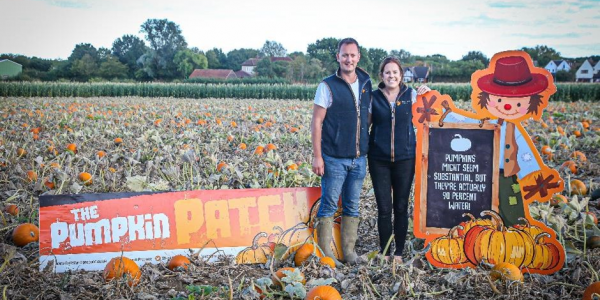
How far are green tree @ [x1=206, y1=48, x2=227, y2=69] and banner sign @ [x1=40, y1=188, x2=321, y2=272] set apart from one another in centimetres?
7852

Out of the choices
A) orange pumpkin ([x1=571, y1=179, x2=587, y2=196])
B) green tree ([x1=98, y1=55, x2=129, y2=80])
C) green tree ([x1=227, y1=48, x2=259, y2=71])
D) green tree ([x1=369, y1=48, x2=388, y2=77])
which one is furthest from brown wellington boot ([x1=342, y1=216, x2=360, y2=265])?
green tree ([x1=227, y1=48, x2=259, y2=71])

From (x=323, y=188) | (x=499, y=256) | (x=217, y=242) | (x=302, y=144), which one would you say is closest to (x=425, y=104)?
(x=323, y=188)

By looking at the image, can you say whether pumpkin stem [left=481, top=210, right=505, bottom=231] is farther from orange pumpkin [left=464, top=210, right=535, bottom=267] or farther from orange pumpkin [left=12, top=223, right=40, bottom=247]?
orange pumpkin [left=12, top=223, right=40, bottom=247]

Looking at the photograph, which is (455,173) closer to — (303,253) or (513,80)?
(513,80)

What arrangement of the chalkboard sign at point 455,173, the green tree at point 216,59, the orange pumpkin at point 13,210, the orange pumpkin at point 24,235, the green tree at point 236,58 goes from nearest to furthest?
the chalkboard sign at point 455,173 → the orange pumpkin at point 24,235 → the orange pumpkin at point 13,210 → the green tree at point 216,59 → the green tree at point 236,58

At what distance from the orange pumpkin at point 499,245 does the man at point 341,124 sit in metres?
1.03

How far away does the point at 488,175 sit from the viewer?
3.83 metres

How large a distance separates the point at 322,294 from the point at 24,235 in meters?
2.75

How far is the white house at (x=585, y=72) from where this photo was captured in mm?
87156

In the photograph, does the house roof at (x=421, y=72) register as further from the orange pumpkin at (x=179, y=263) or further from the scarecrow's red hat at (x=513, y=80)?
the orange pumpkin at (x=179, y=263)

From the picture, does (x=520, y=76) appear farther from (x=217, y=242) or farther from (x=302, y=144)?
(x=302, y=144)

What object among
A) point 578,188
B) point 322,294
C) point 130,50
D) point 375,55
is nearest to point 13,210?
point 322,294

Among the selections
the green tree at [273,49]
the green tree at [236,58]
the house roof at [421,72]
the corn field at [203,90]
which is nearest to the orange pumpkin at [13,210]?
the corn field at [203,90]

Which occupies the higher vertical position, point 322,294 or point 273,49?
point 273,49
